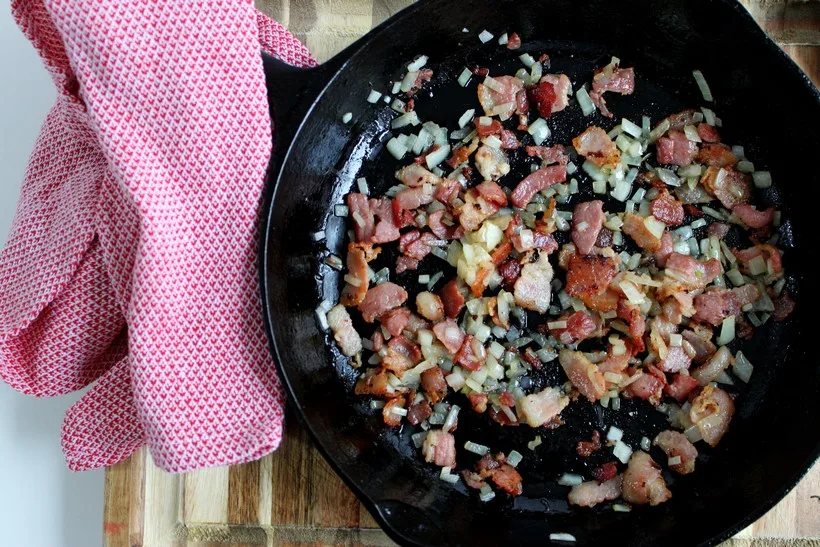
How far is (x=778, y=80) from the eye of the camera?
165 centimetres

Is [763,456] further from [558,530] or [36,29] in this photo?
[36,29]

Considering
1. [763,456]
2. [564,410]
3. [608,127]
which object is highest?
[608,127]

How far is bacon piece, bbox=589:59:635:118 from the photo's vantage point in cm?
177

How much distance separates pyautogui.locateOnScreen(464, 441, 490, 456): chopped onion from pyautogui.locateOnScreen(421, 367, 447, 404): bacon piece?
5.6 inches

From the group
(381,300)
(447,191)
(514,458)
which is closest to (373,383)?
(381,300)

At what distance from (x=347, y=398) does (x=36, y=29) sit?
116 centimetres

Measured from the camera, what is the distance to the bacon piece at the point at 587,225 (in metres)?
1.70

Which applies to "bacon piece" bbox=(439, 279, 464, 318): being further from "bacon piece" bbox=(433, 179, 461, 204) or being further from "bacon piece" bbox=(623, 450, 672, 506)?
"bacon piece" bbox=(623, 450, 672, 506)

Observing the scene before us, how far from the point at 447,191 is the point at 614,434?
75 cm

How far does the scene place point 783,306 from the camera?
1.73 m

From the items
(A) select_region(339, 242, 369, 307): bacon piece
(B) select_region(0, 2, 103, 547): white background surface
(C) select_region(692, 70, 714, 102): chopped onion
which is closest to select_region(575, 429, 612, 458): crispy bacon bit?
(A) select_region(339, 242, 369, 307): bacon piece

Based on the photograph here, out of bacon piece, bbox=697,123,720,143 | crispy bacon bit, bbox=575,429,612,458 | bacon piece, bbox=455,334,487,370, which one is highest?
bacon piece, bbox=697,123,720,143

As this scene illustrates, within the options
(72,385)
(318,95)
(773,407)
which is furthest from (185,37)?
(773,407)

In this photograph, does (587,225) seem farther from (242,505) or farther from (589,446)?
(242,505)
